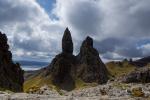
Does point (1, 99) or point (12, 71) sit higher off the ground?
point (12, 71)

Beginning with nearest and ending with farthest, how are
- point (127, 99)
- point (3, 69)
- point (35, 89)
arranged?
1. point (127, 99)
2. point (35, 89)
3. point (3, 69)

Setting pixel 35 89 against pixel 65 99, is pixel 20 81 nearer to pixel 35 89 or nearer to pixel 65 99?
pixel 35 89

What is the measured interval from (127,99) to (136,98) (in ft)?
1.61

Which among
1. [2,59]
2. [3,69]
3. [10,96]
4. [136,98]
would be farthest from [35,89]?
[2,59]

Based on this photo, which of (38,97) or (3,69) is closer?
(38,97)

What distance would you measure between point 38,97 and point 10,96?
1.38 metres

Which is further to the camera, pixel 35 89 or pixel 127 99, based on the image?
pixel 35 89

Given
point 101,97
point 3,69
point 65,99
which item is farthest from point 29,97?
point 3,69

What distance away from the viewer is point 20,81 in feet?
623

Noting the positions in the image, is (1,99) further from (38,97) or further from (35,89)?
(35,89)

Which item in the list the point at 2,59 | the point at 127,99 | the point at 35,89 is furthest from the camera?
the point at 2,59

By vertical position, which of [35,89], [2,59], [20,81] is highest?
[2,59]

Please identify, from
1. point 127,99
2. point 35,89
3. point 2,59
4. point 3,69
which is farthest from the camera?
point 2,59

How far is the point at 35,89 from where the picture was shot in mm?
29859
